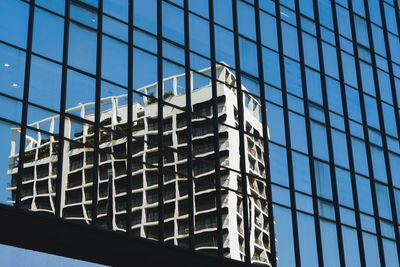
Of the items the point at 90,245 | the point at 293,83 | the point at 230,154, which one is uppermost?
the point at 293,83

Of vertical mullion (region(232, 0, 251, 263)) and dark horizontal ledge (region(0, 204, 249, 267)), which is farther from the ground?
vertical mullion (region(232, 0, 251, 263))

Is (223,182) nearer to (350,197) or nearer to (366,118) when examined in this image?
(350,197)

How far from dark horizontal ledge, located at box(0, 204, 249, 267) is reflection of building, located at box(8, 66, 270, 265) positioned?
1.24 feet

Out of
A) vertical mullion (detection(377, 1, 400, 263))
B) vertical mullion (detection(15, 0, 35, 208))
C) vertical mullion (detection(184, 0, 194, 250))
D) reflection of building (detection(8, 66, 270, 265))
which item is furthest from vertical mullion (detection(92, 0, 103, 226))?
vertical mullion (detection(377, 1, 400, 263))

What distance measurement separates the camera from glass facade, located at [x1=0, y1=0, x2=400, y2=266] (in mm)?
23938

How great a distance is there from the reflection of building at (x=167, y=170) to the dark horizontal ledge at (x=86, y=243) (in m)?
0.38

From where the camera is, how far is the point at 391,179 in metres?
36.6

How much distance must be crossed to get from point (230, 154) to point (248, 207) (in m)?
2.19

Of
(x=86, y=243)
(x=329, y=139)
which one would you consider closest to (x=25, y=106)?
(x=86, y=243)

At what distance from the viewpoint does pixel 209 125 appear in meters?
28.8

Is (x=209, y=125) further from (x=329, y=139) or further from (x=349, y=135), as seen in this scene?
(x=349, y=135)

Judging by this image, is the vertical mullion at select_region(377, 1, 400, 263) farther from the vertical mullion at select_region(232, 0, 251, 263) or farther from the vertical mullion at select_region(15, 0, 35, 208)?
the vertical mullion at select_region(15, 0, 35, 208)

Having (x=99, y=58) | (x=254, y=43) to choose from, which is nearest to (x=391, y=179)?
(x=254, y=43)

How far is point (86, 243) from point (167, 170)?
169 inches
